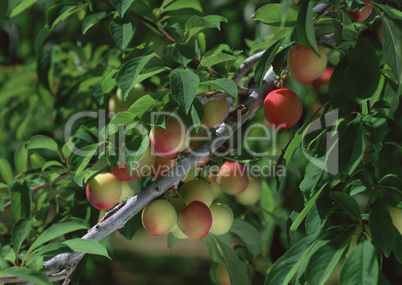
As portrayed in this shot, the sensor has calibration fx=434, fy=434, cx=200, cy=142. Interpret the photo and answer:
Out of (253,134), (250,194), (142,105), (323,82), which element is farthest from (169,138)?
(323,82)

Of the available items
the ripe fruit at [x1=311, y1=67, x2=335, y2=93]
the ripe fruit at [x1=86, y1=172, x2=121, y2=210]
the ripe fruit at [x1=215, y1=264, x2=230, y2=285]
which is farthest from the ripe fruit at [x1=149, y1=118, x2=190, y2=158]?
the ripe fruit at [x1=311, y1=67, x2=335, y2=93]

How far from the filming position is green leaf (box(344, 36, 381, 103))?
52 cm

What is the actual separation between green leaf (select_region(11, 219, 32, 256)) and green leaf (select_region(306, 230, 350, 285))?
0.38 meters

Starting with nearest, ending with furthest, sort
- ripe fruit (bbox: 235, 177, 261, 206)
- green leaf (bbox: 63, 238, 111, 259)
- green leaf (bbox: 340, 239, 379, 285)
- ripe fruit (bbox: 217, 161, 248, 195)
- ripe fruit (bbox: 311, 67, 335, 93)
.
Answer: green leaf (bbox: 340, 239, 379, 285)
green leaf (bbox: 63, 238, 111, 259)
ripe fruit (bbox: 217, 161, 248, 195)
ripe fruit (bbox: 235, 177, 261, 206)
ripe fruit (bbox: 311, 67, 335, 93)

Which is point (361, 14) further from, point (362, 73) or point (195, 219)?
point (195, 219)

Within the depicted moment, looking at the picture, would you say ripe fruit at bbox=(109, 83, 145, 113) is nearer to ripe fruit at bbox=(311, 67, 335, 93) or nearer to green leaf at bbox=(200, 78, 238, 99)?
green leaf at bbox=(200, 78, 238, 99)

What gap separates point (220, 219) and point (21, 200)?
361 millimetres

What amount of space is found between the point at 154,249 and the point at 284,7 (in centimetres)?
277

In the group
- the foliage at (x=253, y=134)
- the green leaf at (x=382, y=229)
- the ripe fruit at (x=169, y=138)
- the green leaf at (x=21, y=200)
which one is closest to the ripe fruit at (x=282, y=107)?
the foliage at (x=253, y=134)

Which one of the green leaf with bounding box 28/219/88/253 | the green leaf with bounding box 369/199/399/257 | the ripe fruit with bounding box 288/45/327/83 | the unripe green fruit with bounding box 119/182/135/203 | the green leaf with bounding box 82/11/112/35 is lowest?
the unripe green fruit with bounding box 119/182/135/203

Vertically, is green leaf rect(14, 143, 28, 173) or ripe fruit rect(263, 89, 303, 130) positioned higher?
ripe fruit rect(263, 89, 303, 130)

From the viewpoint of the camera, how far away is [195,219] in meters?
0.71

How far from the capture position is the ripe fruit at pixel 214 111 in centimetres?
75

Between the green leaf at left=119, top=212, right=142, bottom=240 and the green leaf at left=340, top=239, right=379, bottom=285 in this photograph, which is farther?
the green leaf at left=119, top=212, right=142, bottom=240
